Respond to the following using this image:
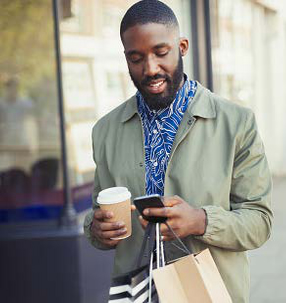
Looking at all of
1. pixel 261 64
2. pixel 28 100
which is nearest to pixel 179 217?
pixel 28 100

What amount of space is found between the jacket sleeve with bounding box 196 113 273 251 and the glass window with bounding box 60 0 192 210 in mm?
2960

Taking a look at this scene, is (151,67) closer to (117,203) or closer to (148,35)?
(148,35)

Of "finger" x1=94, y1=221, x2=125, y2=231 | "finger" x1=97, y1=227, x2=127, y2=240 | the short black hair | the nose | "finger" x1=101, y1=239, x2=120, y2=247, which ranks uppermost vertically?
the short black hair

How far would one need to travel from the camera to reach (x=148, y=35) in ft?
6.21

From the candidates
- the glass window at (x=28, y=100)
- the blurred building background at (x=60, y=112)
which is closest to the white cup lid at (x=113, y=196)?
the blurred building background at (x=60, y=112)

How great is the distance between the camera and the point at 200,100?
1.98 m

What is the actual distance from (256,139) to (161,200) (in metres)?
0.41

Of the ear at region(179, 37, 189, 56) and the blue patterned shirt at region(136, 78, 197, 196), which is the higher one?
the ear at region(179, 37, 189, 56)

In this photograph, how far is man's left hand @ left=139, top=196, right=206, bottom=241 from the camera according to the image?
1.72 m

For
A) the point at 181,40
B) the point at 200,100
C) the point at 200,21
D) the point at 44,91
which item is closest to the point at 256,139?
the point at 200,100

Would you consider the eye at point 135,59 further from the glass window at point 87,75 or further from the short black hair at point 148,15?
the glass window at point 87,75

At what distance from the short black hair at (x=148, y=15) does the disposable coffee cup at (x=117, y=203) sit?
0.53m

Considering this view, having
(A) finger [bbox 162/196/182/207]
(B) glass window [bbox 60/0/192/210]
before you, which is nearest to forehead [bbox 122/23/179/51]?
(A) finger [bbox 162/196/182/207]

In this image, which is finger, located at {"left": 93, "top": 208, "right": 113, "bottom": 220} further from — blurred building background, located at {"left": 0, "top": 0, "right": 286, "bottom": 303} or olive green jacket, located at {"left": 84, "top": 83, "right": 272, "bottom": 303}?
blurred building background, located at {"left": 0, "top": 0, "right": 286, "bottom": 303}
